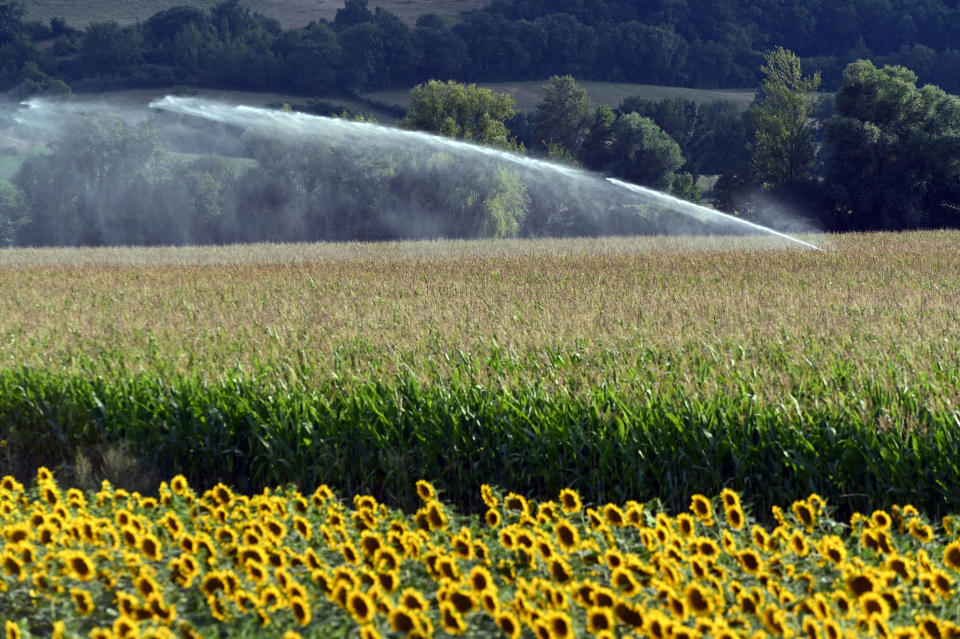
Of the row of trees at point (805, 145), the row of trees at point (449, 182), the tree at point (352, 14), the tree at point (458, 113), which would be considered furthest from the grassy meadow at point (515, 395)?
the tree at point (352, 14)

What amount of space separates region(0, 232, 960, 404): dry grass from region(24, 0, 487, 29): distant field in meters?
91.6

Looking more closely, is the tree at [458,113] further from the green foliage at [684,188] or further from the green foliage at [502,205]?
the green foliage at [684,188]

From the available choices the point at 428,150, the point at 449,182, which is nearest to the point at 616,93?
the point at 428,150

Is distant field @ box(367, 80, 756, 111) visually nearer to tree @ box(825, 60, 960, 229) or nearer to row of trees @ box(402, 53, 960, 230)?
row of trees @ box(402, 53, 960, 230)

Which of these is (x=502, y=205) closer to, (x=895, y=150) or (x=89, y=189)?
(x=895, y=150)

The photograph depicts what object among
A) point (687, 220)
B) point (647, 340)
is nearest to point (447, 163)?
point (687, 220)

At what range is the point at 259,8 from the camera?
118 metres

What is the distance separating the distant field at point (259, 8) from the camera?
106562mm

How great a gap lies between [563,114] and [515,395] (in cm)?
6228

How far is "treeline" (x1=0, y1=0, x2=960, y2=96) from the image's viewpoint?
8106 centimetres

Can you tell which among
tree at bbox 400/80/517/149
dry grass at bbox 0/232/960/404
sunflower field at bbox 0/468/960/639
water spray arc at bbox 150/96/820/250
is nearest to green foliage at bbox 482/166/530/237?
water spray arc at bbox 150/96/820/250

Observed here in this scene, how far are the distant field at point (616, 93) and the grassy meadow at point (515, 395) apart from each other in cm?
7745

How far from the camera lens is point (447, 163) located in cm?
4738

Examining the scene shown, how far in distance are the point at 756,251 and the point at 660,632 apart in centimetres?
2076
